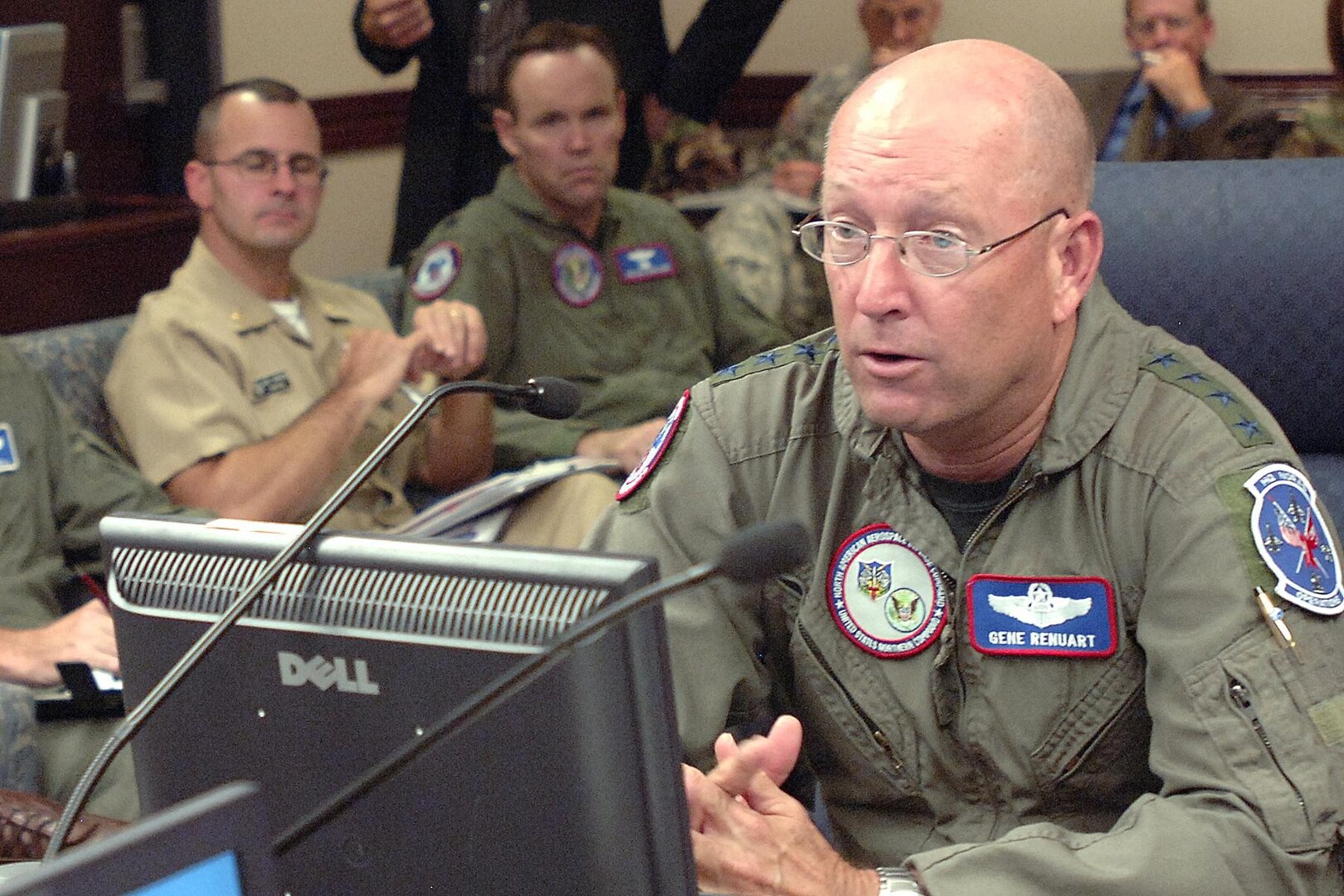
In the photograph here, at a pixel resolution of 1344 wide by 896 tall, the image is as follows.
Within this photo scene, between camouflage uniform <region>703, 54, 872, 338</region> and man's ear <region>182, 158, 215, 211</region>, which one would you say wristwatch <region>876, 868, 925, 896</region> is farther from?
camouflage uniform <region>703, 54, 872, 338</region>

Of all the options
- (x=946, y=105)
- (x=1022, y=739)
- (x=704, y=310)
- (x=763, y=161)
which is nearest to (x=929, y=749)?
(x=1022, y=739)

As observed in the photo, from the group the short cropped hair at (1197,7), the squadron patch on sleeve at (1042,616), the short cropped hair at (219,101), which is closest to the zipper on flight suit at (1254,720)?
the squadron patch on sleeve at (1042,616)

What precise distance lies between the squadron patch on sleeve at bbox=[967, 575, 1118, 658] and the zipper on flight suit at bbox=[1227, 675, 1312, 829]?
0.12m

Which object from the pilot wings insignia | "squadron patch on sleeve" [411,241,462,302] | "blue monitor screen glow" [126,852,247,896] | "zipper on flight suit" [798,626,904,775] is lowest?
"zipper on flight suit" [798,626,904,775]

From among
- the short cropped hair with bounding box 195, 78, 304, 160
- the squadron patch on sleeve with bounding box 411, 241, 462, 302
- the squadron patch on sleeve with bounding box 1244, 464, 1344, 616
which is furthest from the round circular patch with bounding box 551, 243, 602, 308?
the squadron patch on sleeve with bounding box 1244, 464, 1344, 616

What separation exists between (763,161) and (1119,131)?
1.17m

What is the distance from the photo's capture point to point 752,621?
54.9 inches

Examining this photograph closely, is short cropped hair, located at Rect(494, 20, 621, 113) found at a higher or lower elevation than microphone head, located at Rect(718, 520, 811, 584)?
higher

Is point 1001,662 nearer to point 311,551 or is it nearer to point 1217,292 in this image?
point 1217,292

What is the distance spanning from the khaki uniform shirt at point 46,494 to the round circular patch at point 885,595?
1.10 metres

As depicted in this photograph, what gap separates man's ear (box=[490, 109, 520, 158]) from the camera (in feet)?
9.96

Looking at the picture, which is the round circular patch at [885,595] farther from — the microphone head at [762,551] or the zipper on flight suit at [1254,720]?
the microphone head at [762,551]

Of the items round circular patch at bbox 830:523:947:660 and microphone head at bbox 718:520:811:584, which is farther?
round circular patch at bbox 830:523:947:660

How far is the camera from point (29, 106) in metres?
3.03
